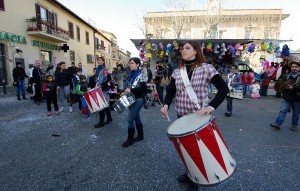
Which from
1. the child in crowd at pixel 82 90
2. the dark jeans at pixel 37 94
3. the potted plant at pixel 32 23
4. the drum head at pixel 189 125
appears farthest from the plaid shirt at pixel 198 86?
the potted plant at pixel 32 23

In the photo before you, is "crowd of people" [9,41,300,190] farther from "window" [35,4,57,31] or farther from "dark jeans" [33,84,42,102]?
"window" [35,4,57,31]

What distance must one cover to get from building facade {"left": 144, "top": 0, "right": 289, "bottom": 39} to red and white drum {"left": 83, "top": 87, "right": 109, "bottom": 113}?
17.6m

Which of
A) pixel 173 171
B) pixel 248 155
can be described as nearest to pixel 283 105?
pixel 248 155

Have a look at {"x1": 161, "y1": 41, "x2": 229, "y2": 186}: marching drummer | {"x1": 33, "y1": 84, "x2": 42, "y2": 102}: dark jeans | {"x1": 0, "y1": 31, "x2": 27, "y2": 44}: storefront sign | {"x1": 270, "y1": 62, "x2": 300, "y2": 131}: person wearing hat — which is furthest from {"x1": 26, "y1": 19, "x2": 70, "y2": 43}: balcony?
{"x1": 270, "y1": 62, "x2": 300, "y2": 131}: person wearing hat

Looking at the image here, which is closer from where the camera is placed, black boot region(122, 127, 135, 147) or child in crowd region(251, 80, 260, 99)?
black boot region(122, 127, 135, 147)

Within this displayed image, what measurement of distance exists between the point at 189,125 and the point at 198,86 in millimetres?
519

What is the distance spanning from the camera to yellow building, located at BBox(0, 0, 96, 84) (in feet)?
42.1

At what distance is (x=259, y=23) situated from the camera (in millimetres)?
25750

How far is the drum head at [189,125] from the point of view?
5.82 feet

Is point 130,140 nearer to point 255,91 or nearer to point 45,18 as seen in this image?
point 255,91

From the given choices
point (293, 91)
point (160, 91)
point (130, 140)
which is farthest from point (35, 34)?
point (293, 91)

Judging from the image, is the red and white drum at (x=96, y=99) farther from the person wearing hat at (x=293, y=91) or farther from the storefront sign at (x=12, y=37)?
the storefront sign at (x=12, y=37)

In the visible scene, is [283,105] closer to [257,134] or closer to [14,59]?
[257,134]

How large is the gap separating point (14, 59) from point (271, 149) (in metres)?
15.5
